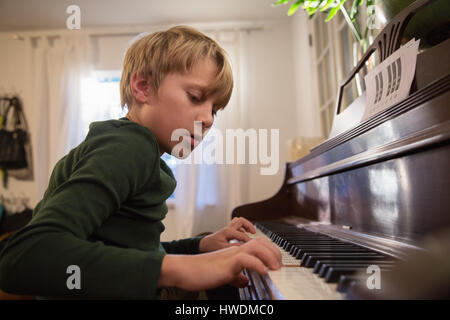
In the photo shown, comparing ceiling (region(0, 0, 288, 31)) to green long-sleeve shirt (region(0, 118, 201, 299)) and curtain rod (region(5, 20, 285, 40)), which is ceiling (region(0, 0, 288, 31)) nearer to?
curtain rod (region(5, 20, 285, 40))

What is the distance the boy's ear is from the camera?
80 centimetres

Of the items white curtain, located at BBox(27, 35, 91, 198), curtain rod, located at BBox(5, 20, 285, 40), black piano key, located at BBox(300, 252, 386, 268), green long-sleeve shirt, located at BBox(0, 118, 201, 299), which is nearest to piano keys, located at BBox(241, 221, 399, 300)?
black piano key, located at BBox(300, 252, 386, 268)

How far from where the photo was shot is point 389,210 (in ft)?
2.39

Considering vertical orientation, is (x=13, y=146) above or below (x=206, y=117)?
above

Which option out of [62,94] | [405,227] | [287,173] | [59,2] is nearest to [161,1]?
[59,2]

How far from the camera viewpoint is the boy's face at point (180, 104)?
2.49ft

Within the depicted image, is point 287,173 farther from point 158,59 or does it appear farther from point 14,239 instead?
point 14,239

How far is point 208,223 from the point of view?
3.67m

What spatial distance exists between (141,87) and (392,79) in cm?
60

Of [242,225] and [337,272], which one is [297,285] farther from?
[242,225]

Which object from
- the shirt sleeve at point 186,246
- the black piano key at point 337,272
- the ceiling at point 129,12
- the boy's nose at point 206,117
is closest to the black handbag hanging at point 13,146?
the ceiling at point 129,12

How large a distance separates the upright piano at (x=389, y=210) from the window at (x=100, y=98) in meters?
2.98

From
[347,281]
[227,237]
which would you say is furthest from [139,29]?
[347,281]

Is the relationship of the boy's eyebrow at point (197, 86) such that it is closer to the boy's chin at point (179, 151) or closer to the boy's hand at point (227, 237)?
the boy's chin at point (179, 151)
